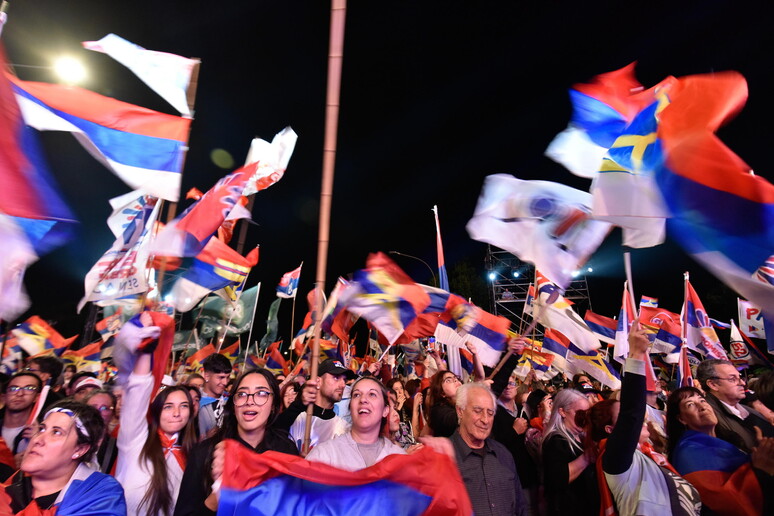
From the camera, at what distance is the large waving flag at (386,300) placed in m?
6.84

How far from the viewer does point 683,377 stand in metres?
8.34

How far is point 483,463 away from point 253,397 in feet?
5.72

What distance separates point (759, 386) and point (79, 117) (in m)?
7.04

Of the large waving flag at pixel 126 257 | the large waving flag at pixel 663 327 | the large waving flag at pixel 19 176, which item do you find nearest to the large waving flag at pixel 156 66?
the large waving flag at pixel 126 257

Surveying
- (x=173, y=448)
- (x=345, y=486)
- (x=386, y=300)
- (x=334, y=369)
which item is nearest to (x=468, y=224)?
(x=386, y=300)

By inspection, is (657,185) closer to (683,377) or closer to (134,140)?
(134,140)

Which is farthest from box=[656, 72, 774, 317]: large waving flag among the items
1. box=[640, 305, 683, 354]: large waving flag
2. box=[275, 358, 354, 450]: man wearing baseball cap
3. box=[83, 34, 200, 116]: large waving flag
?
box=[640, 305, 683, 354]: large waving flag

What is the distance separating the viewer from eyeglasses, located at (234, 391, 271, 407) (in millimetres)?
3385

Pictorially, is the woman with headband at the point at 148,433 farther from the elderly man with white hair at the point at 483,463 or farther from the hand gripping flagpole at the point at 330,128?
the elderly man with white hair at the point at 483,463

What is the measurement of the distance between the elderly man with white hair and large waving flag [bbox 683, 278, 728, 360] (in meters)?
8.48

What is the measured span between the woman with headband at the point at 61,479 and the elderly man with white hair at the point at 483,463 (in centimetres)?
223

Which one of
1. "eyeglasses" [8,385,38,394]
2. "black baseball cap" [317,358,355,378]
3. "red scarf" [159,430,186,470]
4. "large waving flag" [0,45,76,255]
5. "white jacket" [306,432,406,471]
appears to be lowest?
"red scarf" [159,430,186,470]

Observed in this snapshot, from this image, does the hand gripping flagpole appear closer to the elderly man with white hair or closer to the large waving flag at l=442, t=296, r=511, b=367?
A: the elderly man with white hair

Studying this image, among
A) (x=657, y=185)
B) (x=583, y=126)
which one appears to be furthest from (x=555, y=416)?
(x=583, y=126)
